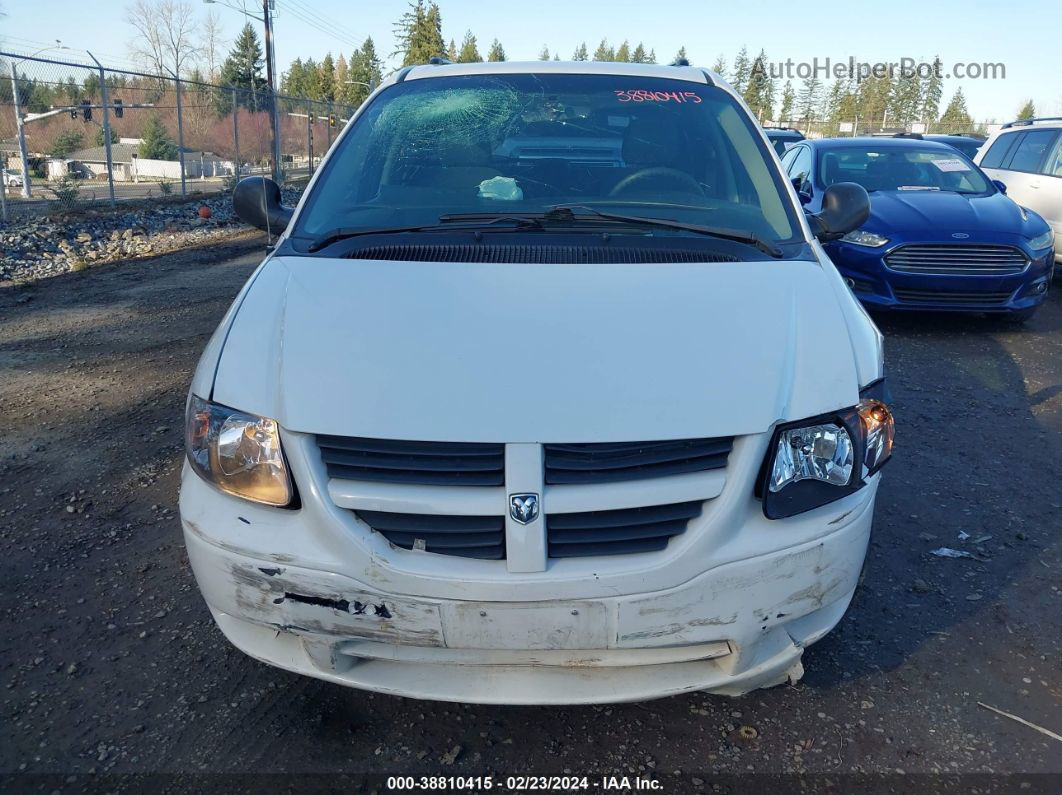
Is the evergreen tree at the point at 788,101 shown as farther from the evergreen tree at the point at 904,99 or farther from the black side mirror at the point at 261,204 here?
the black side mirror at the point at 261,204

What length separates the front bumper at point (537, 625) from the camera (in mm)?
1993

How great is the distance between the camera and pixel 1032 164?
9.86 m

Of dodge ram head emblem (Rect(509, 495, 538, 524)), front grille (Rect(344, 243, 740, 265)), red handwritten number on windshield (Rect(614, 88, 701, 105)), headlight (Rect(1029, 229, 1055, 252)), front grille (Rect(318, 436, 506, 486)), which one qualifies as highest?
red handwritten number on windshield (Rect(614, 88, 701, 105))

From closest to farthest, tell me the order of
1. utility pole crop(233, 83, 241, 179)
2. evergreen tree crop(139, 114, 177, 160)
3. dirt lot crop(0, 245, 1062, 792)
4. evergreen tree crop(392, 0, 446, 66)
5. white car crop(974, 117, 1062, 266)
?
dirt lot crop(0, 245, 1062, 792), white car crop(974, 117, 1062, 266), utility pole crop(233, 83, 241, 179), evergreen tree crop(139, 114, 177, 160), evergreen tree crop(392, 0, 446, 66)

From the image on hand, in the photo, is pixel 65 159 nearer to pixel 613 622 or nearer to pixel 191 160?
pixel 191 160

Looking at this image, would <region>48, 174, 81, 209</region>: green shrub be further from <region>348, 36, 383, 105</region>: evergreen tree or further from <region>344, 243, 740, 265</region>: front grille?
<region>348, 36, 383, 105</region>: evergreen tree

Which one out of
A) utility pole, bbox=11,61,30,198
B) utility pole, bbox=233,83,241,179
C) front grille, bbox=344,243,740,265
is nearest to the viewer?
front grille, bbox=344,243,740,265

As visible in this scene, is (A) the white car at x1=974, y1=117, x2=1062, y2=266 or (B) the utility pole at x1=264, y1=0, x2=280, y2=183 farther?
(B) the utility pole at x1=264, y1=0, x2=280, y2=183

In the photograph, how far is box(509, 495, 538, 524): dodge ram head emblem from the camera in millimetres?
1947

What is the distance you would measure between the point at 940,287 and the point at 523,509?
6.17 m

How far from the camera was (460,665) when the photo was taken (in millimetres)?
2098

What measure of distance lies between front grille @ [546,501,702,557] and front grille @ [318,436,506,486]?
A: 0.19m

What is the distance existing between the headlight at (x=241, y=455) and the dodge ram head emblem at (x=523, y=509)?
58cm

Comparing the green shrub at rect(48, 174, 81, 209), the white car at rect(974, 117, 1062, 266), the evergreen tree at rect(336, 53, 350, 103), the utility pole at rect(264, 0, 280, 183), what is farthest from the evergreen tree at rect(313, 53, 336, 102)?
the white car at rect(974, 117, 1062, 266)
